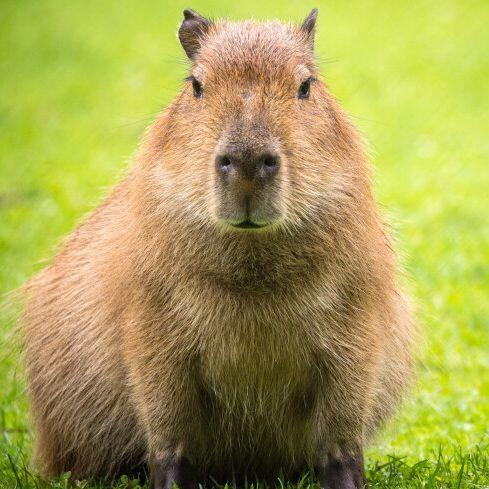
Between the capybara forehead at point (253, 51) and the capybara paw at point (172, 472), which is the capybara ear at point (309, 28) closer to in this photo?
the capybara forehead at point (253, 51)

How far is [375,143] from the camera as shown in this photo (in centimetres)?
1200

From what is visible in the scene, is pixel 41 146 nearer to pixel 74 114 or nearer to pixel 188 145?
pixel 74 114

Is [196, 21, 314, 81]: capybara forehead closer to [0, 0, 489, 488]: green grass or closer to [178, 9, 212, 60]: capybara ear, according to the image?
[178, 9, 212, 60]: capybara ear

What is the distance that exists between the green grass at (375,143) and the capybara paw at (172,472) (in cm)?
39

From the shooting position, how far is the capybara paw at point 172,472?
3816mm

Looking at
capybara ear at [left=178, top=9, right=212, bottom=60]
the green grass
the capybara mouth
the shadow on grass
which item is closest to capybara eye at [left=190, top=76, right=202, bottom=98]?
capybara ear at [left=178, top=9, right=212, bottom=60]

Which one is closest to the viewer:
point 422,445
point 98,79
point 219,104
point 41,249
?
point 219,104

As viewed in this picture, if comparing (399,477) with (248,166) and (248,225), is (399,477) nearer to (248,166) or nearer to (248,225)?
(248,225)

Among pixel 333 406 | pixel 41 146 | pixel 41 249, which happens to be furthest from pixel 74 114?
pixel 333 406

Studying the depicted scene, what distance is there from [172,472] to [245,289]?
79cm

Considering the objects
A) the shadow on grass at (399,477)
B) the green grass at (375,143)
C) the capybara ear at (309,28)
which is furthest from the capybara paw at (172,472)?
the capybara ear at (309,28)

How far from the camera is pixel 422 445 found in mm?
4918

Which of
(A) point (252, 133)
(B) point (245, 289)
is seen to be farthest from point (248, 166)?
(B) point (245, 289)

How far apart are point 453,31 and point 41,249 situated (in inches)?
411
